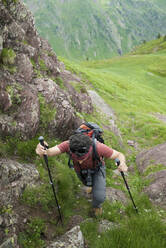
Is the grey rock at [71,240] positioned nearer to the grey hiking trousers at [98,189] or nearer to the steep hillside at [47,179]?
the steep hillside at [47,179]

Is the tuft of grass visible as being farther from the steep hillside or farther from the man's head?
the man's head

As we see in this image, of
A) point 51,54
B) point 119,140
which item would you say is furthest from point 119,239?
point 51,54

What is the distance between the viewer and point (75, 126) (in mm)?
12812

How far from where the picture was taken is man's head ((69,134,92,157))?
20.8 ft

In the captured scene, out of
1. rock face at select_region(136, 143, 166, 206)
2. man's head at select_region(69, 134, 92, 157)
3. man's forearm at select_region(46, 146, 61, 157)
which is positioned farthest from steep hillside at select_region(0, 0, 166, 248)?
man's head at select_region(69, 134, 92, 157)

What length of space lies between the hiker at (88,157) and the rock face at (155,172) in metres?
3.23

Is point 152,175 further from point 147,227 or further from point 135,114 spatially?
point 135,114

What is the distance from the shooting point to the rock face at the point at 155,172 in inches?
356

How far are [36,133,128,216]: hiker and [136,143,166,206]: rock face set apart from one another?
3.23 meters

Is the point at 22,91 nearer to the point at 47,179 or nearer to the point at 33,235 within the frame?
the point at 47,179

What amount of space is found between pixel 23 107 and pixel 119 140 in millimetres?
10430

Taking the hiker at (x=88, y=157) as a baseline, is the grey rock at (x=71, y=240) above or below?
below

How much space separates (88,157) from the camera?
22.3ft

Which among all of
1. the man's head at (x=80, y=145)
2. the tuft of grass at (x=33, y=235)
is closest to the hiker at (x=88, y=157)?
the man's head at (x=80, y=145)
